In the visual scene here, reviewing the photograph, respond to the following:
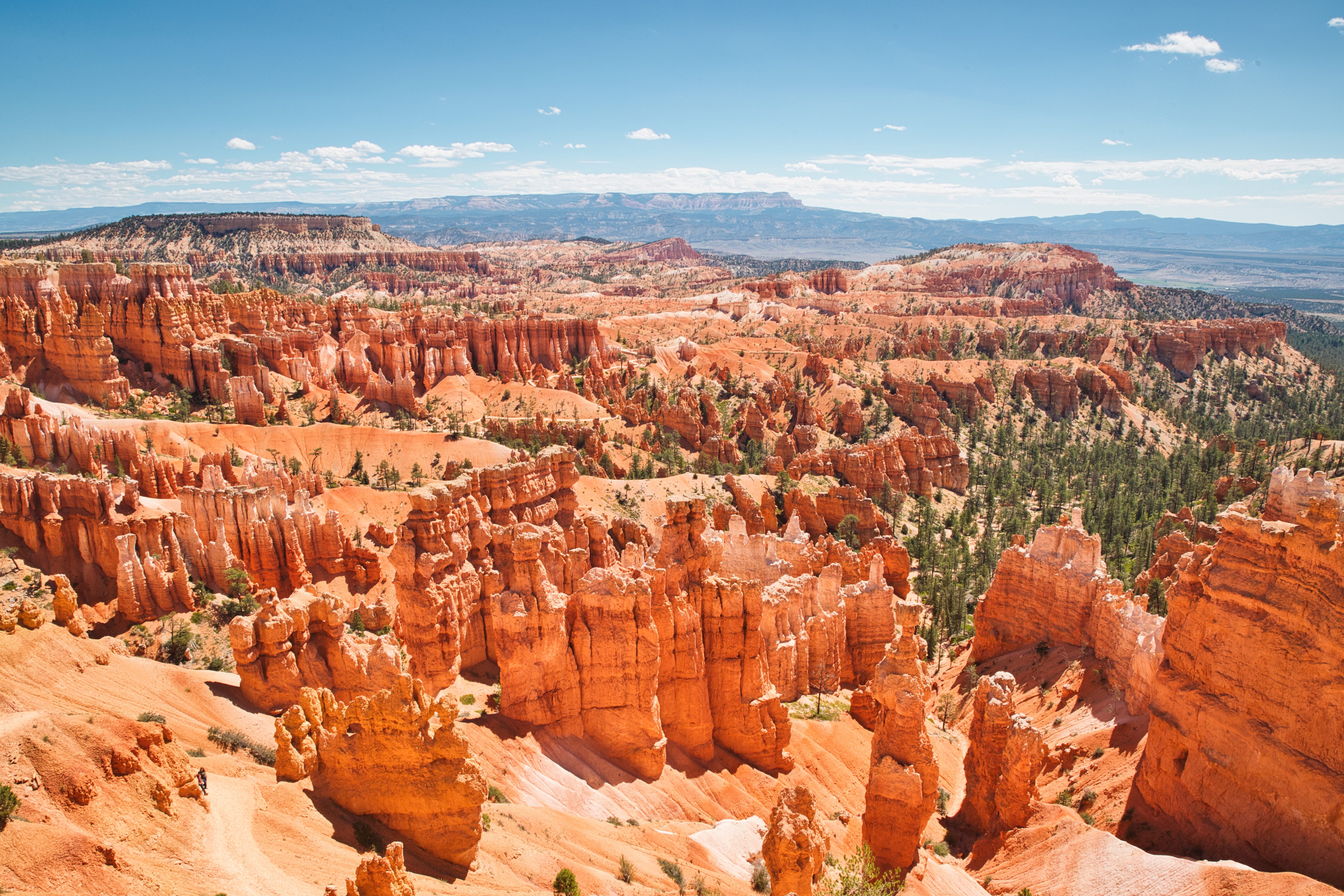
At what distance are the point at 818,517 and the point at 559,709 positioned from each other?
122 ft

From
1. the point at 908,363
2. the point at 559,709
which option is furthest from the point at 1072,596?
the point at 908,363

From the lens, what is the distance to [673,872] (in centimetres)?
1803

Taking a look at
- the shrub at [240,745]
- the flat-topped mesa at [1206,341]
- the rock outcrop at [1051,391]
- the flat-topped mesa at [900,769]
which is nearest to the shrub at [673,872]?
the flat-topped mesa at [900,769]

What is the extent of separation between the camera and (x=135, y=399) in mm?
59000

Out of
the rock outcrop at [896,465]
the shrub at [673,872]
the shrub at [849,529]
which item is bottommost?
the shrub at [849,529]

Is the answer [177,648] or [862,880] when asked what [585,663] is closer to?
[862,880]

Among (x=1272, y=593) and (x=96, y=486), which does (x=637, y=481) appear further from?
(x=1272, y=593)

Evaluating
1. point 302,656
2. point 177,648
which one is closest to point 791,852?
point 302,656

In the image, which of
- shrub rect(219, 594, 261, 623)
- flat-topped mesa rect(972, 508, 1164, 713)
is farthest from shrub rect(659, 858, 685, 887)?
flat-topped mesa rect(972, 508, 1164, 713)

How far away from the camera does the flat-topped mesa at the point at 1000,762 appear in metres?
22.2

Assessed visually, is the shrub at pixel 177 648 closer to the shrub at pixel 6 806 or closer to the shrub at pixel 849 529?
the shrub at pixel 6 806

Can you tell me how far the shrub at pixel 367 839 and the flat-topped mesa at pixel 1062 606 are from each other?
77.3 ft

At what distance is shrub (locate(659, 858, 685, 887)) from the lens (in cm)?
1775

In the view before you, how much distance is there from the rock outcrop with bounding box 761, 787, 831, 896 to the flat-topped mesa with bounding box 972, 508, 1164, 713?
15.9 metres
